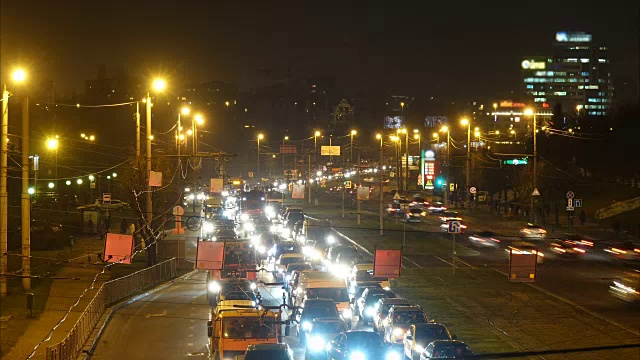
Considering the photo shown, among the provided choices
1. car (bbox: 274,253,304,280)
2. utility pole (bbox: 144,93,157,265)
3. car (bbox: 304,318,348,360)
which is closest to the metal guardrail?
utility pole (bbox: 144,93,157,265)

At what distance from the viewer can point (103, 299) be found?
95.8 ft

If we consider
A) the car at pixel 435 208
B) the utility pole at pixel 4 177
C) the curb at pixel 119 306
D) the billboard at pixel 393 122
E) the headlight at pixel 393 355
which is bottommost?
the curb at pixel 119 306

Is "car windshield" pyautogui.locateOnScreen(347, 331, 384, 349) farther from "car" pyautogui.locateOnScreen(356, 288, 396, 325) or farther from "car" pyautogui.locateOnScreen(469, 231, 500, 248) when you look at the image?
"car" pyautogui.locateOnScreen(469, 231, 500, 248)

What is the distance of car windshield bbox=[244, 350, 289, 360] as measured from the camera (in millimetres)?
16750

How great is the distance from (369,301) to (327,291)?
72.0 inches

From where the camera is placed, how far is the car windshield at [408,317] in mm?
22938

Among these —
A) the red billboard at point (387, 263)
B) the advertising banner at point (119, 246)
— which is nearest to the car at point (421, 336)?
the red billboard at point (387, 263)

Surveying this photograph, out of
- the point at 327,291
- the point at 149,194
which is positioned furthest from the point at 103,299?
the point at 327,291

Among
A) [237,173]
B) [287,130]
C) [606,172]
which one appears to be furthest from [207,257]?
[287,130]

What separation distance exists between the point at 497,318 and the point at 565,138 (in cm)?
6720

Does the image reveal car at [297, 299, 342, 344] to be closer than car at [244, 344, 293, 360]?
No

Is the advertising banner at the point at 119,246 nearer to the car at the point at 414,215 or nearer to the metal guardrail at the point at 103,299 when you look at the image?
the metal guardrail at the point at 103,299

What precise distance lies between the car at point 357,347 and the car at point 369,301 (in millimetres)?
7207

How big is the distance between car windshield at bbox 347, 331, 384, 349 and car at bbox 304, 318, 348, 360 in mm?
1466
